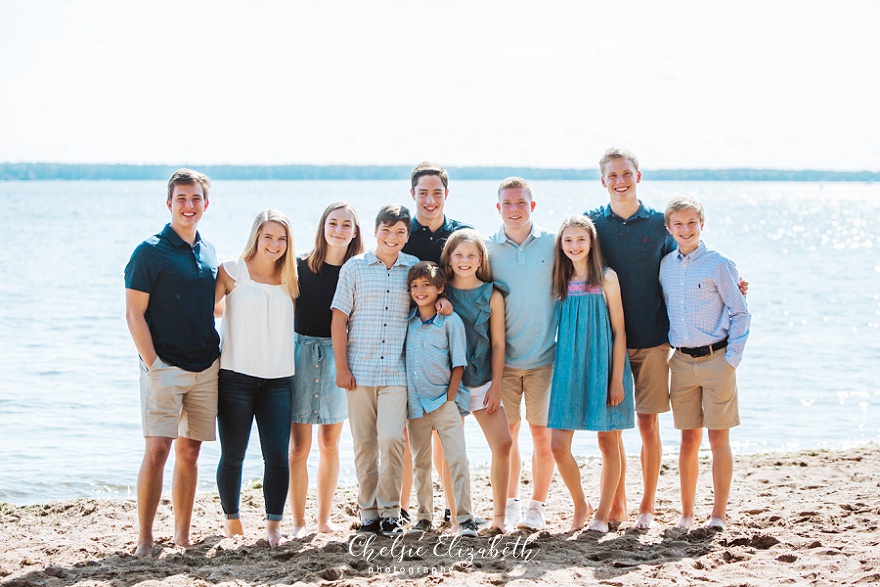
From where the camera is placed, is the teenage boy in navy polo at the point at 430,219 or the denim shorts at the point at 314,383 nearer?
the denim shorts at the point at 314,383

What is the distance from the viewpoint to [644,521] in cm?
540

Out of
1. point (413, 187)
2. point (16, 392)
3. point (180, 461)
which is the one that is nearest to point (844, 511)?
point (413, 187)

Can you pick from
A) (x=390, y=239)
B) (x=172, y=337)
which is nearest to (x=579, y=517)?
(x=390, y=239)

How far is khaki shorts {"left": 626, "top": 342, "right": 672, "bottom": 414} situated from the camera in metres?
5.29

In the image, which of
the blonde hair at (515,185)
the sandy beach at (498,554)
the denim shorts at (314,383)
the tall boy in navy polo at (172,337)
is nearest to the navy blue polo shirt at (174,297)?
the tall boy in navy polo at (172,337)

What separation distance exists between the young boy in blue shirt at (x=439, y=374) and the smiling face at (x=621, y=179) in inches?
48.1

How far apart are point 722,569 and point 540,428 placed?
1408 mm

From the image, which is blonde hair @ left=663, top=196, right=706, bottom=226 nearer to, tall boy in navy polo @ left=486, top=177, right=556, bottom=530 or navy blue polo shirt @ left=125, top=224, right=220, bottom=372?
tall boy in navy polo @ left=486, top=177, right=556, bottom=530

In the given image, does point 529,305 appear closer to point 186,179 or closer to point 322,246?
point 322,246

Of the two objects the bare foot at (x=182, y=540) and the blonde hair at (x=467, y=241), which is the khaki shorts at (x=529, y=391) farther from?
the bare foot at (x=182, y=540)

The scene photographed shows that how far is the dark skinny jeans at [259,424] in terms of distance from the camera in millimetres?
4988

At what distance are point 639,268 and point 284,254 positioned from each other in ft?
7.15

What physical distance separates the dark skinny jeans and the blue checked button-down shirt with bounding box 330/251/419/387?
49 centimetres

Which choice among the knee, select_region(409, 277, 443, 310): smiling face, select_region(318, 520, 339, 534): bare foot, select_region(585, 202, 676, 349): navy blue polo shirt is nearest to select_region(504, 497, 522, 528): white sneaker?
the knee
